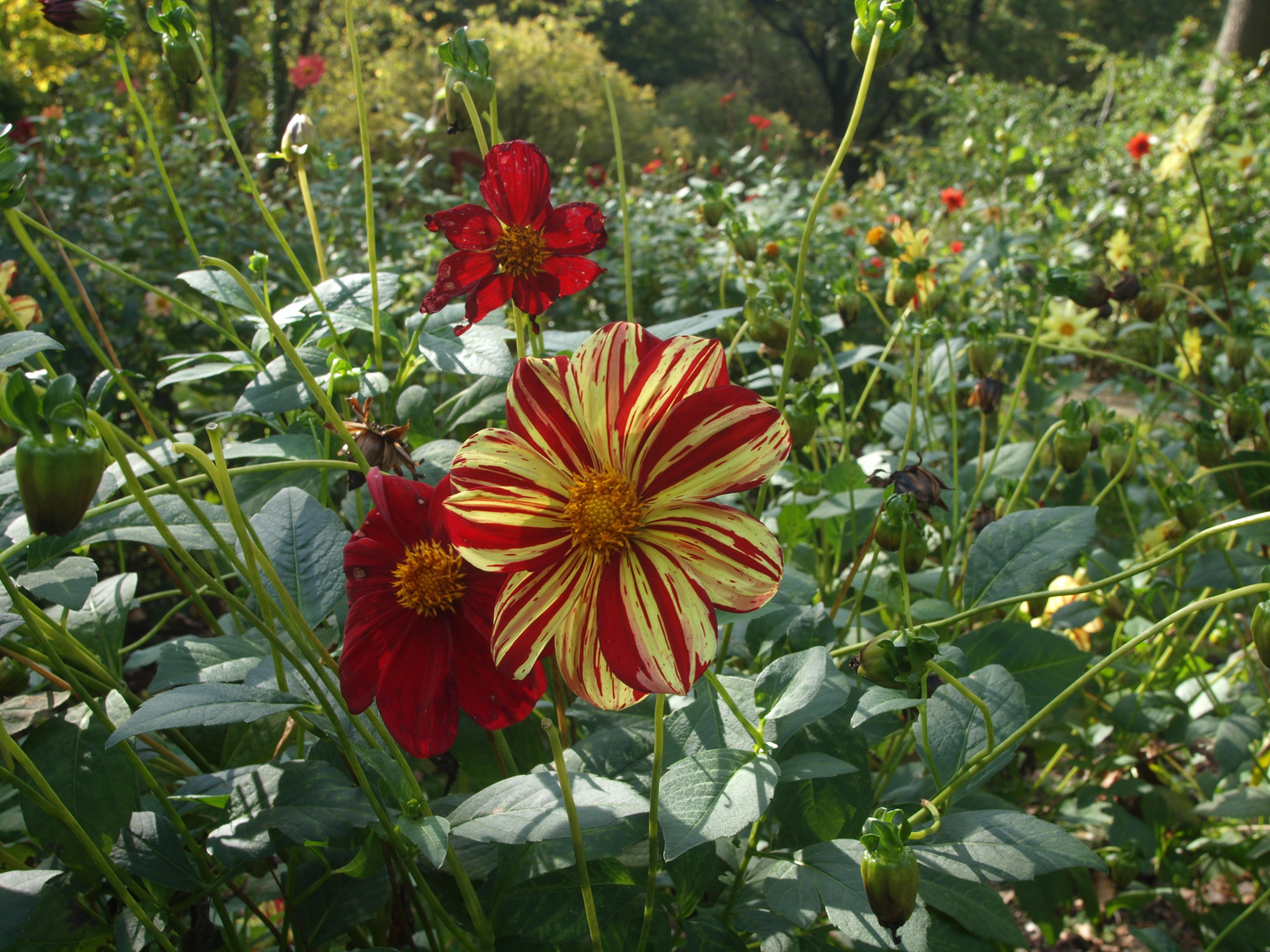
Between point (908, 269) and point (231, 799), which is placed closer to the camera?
point (231, 799)

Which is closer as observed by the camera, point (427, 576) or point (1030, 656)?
point (427, 576)

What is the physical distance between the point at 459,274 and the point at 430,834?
0.32 m

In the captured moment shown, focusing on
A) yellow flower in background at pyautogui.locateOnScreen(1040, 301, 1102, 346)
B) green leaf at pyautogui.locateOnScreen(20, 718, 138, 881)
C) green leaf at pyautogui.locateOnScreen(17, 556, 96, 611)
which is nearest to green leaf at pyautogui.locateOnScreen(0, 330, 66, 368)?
green leaf at pyautogui.locateOnScreen(17, 556, 96, 611)

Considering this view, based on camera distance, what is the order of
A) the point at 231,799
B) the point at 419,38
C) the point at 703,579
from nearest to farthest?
1. the point at 703,579
2. the point at 231,799
3. the point at 419,38

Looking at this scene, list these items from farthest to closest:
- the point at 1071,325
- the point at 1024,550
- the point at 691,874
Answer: the point at 1071,325 < the point at 1024,550 < the point at 691,874

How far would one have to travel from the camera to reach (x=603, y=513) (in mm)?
404

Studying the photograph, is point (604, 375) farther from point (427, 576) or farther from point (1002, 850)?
point (1002, 850)

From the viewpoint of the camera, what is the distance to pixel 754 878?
549 millimetres

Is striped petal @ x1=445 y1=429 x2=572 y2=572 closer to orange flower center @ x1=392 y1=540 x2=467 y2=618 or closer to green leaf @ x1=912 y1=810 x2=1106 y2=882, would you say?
orange flower center @ x1=392 y1=540 x2=467 y2=618

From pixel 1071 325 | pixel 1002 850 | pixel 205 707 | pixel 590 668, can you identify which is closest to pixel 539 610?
pixel 590 668

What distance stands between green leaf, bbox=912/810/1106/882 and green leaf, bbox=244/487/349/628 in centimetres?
36

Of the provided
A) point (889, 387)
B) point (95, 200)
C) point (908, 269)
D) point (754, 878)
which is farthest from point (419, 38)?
point (754, 878)

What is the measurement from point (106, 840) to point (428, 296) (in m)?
0.37

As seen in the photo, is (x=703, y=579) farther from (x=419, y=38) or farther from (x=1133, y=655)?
(x=419, y=38)
